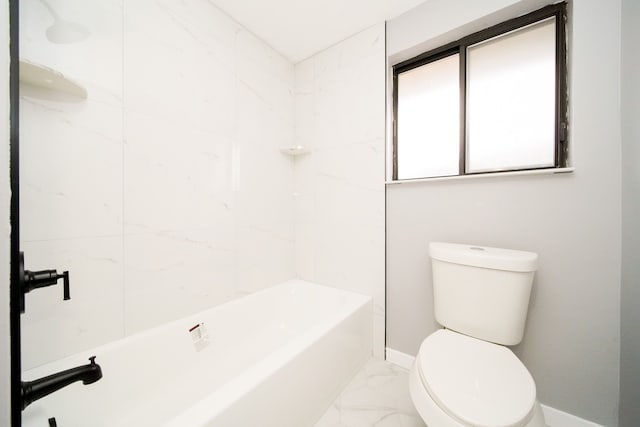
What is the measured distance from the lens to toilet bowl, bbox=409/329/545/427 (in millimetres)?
712

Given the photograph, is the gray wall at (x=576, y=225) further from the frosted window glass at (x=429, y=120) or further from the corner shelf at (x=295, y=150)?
the corner shelf at (x=295, y=150)

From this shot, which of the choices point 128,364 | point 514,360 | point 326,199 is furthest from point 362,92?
point 128,364

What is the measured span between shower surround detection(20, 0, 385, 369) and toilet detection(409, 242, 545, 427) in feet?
1.70

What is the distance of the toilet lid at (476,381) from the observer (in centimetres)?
71

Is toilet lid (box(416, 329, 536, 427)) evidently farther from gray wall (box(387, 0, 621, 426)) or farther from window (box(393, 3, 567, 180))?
window (box(393, 3, 567, 180))

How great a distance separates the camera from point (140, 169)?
44.9 inches

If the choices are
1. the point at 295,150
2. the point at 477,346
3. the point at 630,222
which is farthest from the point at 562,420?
the point at 295,150

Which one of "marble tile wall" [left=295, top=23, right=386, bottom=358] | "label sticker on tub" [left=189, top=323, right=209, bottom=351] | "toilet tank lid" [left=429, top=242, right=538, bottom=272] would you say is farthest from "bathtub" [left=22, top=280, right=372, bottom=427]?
"toilet tank lid" [left=429, top=242, right=538, bottom=272]

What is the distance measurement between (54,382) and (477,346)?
54.5 inches

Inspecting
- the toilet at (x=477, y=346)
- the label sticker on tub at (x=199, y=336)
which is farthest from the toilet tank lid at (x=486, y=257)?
the label sticker on tub at (x=199, y=336)

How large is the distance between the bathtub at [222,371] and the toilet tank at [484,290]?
54 cm

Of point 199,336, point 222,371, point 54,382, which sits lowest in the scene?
point 222,371

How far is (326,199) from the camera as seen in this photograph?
6.05 ft

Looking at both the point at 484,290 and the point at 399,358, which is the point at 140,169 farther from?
the point at 399,358
